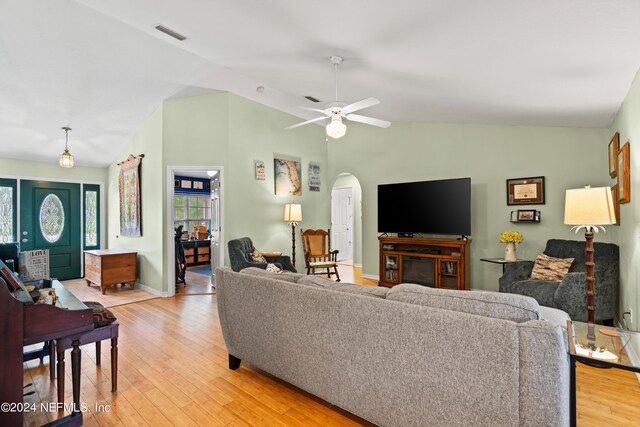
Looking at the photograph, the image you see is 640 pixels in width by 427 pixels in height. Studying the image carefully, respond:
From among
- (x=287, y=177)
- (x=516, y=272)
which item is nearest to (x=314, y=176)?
(x=287, y=177)

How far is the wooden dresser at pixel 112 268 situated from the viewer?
5.37 metres

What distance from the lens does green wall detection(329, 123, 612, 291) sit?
14.5ft

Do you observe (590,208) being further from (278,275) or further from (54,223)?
(54,223)

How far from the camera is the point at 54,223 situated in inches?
253

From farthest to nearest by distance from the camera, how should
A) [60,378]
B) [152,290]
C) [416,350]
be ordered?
1. [152,290]
2. [60,378]
3. [416,350]

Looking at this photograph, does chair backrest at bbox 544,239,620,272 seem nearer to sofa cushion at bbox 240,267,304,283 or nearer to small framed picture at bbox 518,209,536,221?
small framed picture at bbox 518,209,536,221

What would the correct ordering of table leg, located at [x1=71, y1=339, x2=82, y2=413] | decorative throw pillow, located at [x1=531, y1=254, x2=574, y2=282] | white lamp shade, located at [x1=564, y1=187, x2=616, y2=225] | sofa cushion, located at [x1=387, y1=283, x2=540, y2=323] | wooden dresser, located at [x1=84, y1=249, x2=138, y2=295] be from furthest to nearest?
1. wooden dresser, located at [x1=84, y1=249, x2=138, y2=295]
2. decorative throw pillow, located at [x1=531, y1=254, x2=574, y2=282]
3. white lamp shade, located at [x1=564, y1=187, x2=616, y2=225]
4. table leg, located at [x1=71, y1=339, x2=82, y2=413]
5. sofa cushion, located at [x1=387, y1=283, x2=540, y2=323]

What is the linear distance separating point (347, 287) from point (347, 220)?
6745 millimetres

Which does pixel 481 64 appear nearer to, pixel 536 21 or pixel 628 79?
pixel 536 21

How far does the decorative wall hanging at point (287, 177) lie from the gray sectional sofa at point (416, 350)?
13.0ft

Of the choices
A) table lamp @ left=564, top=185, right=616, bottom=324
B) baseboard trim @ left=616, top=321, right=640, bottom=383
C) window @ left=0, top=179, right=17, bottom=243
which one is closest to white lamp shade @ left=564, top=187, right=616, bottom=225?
table lamp @ left=564, top=185, right=616, bottom=324

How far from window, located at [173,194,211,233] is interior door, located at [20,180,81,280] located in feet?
7.03

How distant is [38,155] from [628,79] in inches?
322

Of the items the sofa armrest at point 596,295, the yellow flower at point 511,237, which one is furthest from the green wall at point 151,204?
the sofa armrest at point 596,295
